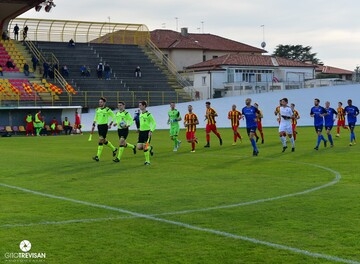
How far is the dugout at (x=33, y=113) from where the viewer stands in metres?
50.1

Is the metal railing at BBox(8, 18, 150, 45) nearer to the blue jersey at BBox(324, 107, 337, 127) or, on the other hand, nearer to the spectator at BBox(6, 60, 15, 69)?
the spectator at BBox(6, 60, 15, 69)

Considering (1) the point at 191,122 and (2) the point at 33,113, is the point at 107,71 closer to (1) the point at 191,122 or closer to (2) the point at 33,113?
(2) the point at 33,113

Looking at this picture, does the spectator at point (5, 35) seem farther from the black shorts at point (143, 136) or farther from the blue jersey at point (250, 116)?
the black shorts at point (143, 136)

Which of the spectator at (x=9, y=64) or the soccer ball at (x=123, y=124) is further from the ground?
the spectator at (x=9, y=64)

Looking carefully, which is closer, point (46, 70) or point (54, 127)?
point (54, 127)

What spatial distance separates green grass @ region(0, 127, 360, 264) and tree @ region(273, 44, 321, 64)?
10356 centimetres

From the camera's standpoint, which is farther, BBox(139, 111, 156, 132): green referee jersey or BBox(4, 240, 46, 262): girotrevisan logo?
BBox(139, 111, 156, 132): green referee jersey

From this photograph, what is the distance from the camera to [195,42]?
299 ft

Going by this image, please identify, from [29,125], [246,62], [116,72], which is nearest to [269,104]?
[116,72]

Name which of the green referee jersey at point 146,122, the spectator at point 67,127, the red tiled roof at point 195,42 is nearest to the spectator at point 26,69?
the spectator at point 67,127

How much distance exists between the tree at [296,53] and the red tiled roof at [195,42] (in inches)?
929

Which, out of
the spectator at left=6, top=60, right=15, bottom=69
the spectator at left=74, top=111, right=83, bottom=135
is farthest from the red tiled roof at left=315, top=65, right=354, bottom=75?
the spectator at left=74, top=111, right=83, bottom=135

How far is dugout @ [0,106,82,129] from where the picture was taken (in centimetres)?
5012

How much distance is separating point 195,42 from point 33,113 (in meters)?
42.7
